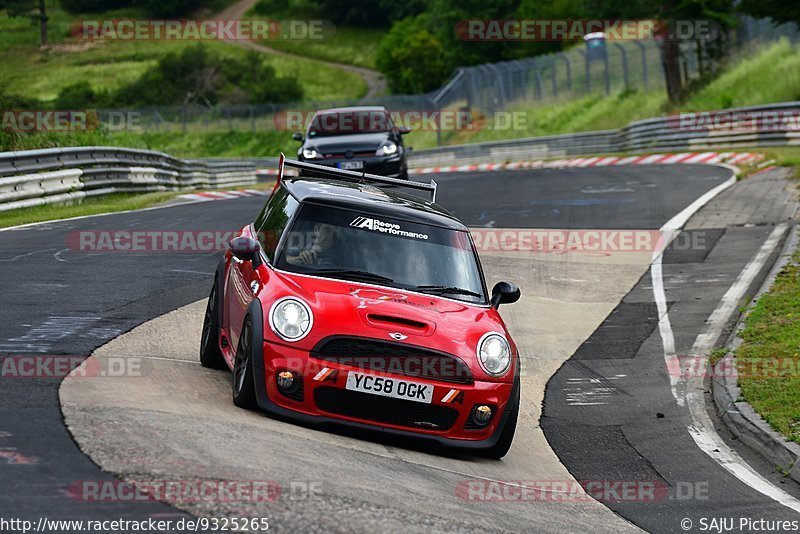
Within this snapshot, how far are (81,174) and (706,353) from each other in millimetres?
15034

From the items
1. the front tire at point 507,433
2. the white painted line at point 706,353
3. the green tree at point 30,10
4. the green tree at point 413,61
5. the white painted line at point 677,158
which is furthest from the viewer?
the green tree at point 30,10

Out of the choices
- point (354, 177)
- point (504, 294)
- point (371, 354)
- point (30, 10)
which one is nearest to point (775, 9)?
point (354, 177)

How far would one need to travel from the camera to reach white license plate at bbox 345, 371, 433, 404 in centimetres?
767

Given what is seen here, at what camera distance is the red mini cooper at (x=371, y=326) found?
768 centimetres

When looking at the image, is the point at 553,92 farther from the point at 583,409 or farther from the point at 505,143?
the point at 583,409

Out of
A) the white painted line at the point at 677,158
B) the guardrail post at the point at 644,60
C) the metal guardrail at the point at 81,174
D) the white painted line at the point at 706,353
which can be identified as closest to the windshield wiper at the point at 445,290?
the white painted line at the point at 706,353

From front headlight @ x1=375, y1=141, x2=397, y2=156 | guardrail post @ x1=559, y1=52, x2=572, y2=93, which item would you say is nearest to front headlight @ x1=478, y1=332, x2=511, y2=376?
front headlight @ x1=375, y1=141, x2=397, y2=156

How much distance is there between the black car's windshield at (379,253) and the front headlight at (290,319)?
59 cm

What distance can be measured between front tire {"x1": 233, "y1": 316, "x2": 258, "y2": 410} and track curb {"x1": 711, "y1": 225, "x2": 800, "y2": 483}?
12.2 ft

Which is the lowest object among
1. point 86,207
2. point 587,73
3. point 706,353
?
point 706,353

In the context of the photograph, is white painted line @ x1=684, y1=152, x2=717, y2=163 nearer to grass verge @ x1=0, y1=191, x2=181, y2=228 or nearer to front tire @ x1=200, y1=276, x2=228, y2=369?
grass verge @ x1=0, y1=191, x2=181, y2=228

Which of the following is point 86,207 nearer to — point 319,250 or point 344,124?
point 344,124

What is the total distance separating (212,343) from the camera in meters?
9.34

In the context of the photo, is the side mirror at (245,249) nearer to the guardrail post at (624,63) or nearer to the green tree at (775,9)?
the green tree at (775,9)
